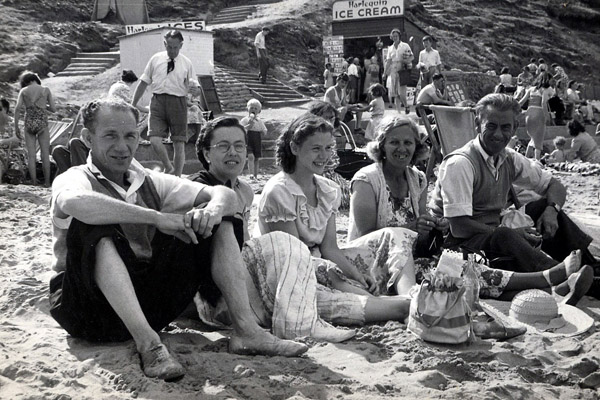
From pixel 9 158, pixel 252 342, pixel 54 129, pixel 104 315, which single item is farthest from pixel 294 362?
pixel 54 129

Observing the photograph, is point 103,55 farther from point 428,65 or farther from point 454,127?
point 454,127

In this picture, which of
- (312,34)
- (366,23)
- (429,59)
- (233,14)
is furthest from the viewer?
(233,14)

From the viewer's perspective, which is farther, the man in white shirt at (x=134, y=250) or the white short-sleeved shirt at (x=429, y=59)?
the white short-sleeved shirt at (x=429, y=59)

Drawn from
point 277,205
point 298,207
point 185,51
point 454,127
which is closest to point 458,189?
point 298,207

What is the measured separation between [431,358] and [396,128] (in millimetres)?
1678

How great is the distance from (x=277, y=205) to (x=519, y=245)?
1.49 m

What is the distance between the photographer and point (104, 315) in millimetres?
3076

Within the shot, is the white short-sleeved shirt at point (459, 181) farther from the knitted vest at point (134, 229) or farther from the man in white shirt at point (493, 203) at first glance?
the knitted vest at point (134, 229)

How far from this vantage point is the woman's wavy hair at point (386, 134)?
170 inches

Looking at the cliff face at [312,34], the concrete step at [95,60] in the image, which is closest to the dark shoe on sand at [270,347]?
the cliff face at [312,34]

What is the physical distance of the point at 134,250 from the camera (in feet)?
10.8

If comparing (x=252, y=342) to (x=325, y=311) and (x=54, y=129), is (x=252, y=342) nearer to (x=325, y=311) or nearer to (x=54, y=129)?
(x=325, y=311)

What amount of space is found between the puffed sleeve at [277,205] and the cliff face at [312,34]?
15.5 metres

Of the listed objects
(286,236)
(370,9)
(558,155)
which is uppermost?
(370,9)
